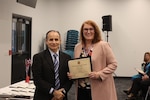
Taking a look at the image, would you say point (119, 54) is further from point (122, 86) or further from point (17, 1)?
point (17, 1)

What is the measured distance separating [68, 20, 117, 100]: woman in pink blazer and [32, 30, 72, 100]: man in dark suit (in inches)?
11.7

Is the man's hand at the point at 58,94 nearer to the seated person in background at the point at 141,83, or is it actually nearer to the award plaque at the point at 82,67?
the award plaque at the point at 82,67

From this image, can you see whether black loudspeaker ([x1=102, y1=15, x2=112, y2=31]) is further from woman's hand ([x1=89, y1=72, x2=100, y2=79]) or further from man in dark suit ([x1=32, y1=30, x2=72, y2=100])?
man in dark suit ([x1=32, y1=30, x2=72, y2=100])

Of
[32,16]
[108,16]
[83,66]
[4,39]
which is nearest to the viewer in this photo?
[83,66]

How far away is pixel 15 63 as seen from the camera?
7488 millimetres

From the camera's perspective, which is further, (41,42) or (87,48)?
(41,42)

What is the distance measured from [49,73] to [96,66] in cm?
51

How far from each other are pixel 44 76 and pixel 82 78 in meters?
0.42

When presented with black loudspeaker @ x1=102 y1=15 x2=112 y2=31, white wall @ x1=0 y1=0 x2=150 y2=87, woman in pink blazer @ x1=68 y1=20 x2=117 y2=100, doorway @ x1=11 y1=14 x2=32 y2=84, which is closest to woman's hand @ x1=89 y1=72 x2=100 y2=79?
woman in pink blazer @ x1=68 y1=20 x2=117 y2=100

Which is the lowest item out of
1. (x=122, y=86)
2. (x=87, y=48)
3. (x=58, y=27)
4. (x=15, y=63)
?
(x=122, y=86)

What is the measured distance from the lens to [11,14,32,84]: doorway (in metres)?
7.38

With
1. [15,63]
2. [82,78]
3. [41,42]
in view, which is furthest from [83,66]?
[41,42]

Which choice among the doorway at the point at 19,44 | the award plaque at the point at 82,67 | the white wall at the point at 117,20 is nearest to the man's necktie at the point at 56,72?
the award plaque at the point at 82,67

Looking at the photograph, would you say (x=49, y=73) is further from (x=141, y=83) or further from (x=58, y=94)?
(x=141, y=83)
